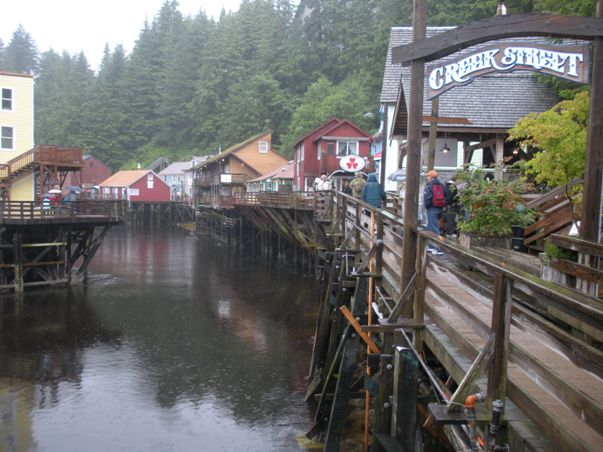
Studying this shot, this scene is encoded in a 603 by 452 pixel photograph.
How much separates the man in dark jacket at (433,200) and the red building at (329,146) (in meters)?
31.0

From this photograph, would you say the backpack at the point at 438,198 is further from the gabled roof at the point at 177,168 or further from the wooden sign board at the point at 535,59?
the gabled roof at the point at 177,168

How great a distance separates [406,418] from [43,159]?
1229 inches

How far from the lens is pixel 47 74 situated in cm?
12181

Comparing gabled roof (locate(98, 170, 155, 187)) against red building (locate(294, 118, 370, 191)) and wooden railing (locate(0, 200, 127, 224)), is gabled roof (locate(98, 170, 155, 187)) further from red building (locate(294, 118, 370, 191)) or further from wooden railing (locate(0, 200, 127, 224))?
wooden railing (locate(0, 200, 127, 224))

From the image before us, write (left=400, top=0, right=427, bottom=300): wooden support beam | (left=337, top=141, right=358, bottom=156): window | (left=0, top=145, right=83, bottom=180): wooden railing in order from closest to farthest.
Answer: (left=400, top=0, right=427, bottom=300): wooden support beam
(left=0, top=145, right=83, bottom=180): wooden railing
(left=337, top=141, right=358, bottom=156): window

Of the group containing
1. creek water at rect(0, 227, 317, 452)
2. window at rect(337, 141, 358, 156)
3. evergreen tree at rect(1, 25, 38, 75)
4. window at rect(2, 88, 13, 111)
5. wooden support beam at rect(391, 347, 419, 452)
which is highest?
evergreen tree at rect(1, 25, 38, 75)

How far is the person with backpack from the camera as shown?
1052cm

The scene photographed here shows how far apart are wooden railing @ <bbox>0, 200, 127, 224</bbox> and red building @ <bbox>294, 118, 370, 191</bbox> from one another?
15874mm

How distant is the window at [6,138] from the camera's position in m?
33.1

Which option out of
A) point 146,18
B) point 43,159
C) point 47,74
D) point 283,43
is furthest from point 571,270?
point 47,74

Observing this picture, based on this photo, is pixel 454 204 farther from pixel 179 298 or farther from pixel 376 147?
pixel 376 147

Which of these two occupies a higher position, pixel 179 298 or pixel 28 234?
pixel 28 234

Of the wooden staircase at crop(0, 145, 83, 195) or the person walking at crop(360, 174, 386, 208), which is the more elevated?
the wooden staircase at crop(0, 145, 83, 195)

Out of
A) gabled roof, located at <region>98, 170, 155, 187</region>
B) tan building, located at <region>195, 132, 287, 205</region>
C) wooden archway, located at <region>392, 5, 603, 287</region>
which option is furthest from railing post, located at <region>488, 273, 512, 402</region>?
gabled roof, located at <region>98, 170, 155, 187</region>
